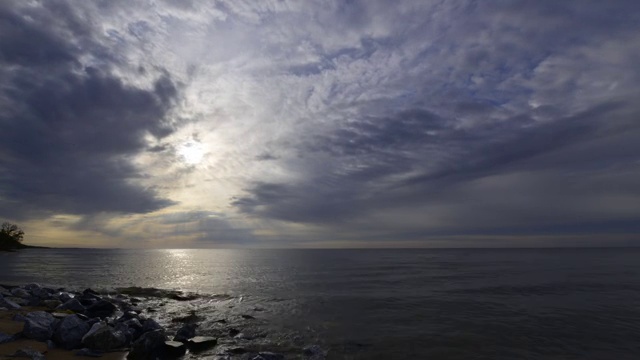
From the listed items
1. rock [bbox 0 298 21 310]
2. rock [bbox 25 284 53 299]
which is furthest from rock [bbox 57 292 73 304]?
rock [bbox 0 298 21 310]

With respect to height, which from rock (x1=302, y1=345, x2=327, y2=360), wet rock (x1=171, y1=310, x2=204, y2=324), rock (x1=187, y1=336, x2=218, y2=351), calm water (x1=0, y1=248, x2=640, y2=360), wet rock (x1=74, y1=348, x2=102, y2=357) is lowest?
calm water (x1=0, y1=248, x2=640, y2=360)

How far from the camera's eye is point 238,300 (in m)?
32.2

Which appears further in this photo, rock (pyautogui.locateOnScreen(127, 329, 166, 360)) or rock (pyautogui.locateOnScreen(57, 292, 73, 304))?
rock (pyautogui.locateOnScreen(57, 292, 73, 304))

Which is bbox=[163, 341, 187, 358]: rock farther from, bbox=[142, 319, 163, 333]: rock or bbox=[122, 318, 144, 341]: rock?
bbox=[142, 319, 163, 333]: rock

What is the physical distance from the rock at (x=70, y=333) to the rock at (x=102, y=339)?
352 millimetres

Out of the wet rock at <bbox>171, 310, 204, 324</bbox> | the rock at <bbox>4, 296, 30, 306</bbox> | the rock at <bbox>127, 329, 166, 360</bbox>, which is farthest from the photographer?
the rock at <bbox>4, 296, 30, 306</bbox>

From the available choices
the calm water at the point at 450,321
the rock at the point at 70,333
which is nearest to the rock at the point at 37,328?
the rock at the point at 70,333

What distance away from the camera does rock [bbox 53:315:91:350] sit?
14.7m

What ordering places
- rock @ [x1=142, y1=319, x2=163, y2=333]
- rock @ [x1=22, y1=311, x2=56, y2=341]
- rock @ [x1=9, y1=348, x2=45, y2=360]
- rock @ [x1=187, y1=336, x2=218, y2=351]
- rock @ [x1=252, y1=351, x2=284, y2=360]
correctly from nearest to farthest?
1. rock @ [x1=9, y1=348, x2=45, y2=360]
2. rock @ [x1=252, y1=351, x2=284, y2=360]
3. rock @ [x1=22, y1=311, x2=56, y2=341]
4. rock @ [x1=187, y1=336, x2=218, y2=351]
5. rock @ [x1=142, y1=319, x2=163, y2=333]

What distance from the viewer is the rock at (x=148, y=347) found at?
14.0m

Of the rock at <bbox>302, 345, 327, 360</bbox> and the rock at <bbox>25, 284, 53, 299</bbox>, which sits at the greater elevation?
the rock at <bbox>25, 284, 53, 299</bbox>

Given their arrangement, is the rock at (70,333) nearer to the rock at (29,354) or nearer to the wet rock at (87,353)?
the wet rock at (87,353)

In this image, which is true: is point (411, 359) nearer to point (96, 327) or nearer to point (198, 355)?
point (198, 355)

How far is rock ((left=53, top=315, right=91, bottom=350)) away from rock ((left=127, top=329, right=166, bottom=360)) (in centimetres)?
277
